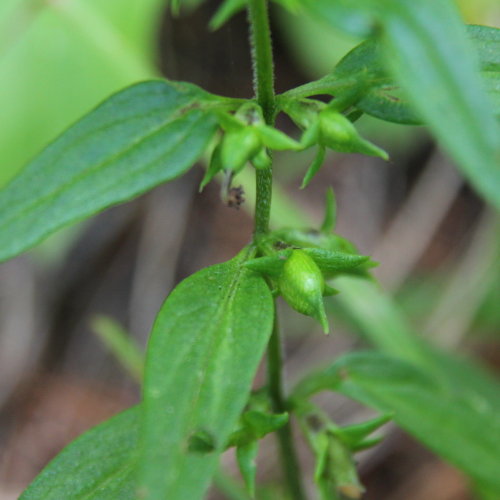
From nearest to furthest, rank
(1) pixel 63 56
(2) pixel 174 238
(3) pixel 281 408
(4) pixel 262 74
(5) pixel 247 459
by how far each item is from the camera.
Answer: (4) pixel 262 74 → (5) pixel 247 459 → (3) pixel 281 408 → (1) pixel 63 56 → (2) pixel 174 238

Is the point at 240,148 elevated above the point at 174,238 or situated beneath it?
elevated above

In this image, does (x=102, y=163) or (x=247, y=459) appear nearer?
(x=102, y=163)

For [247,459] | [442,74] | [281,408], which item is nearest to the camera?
[442,74]

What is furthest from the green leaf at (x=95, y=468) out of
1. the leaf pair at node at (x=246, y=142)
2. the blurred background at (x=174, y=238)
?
the blurred background at (x=174, y=238)

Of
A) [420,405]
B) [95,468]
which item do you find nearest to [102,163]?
[95,468]

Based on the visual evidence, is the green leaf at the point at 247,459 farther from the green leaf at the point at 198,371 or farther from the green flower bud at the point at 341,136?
the green flower bud at the point at 341,136

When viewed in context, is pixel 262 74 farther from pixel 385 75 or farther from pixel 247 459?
pixel 247 459

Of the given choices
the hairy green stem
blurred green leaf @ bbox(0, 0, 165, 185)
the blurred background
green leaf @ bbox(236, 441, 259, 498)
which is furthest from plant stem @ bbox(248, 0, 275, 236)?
blurred green leaf @ bbox(0, 0, 165, 185)
